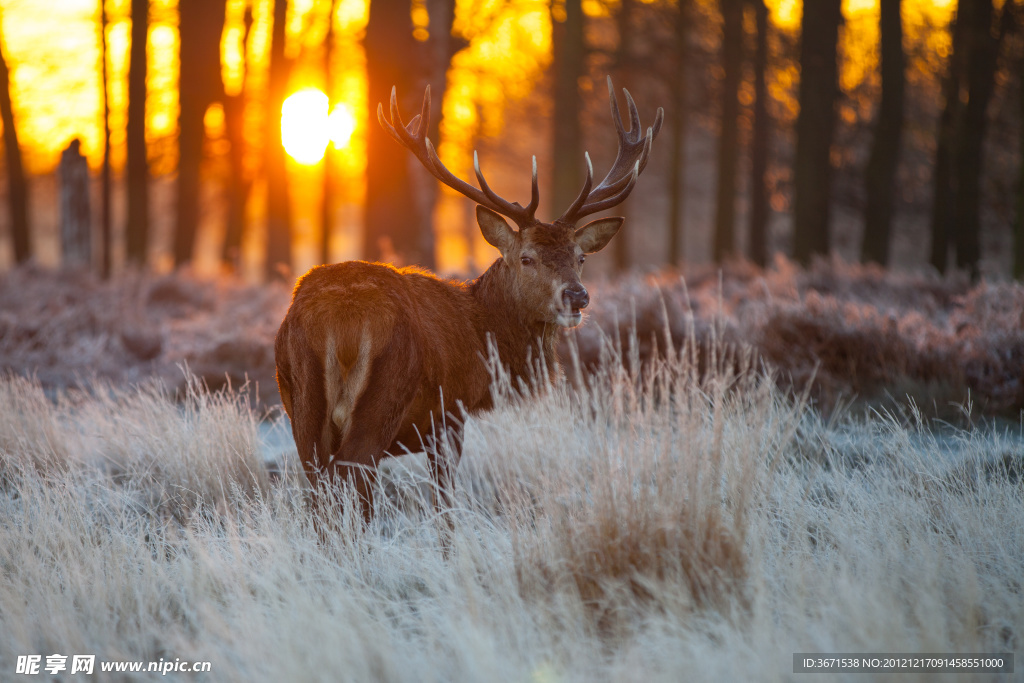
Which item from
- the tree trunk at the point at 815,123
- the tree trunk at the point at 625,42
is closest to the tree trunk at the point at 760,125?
the tree trunk at the point at 625,42

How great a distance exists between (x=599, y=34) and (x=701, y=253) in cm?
1197

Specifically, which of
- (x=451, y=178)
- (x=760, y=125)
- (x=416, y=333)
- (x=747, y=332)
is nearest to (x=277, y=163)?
(x=760, y=125)

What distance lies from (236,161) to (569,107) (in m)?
8.94

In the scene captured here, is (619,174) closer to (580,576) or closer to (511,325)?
(511,325)

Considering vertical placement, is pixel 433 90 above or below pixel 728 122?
below

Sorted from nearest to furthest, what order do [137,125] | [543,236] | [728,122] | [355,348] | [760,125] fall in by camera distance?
[355,348]
[543,236]
[137,125]
[760,125]
[728,122]

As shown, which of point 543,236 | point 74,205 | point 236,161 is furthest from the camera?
point 236,161

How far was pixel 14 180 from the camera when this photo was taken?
48.7ft

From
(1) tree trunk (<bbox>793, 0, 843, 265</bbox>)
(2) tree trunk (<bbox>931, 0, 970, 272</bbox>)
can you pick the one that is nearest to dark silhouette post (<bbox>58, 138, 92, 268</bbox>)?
(1) tree trunk (<bbox>793, 0, 843, 265</bbox>)

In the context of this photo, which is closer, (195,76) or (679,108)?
(195,76)

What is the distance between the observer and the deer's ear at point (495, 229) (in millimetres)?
4934

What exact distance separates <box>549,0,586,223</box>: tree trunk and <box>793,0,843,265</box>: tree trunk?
4.01m

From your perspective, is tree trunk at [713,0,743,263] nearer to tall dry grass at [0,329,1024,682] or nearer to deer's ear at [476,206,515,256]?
deer's ear at [476,206,515,256]

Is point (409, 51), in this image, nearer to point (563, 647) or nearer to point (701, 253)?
point (563, 647)
